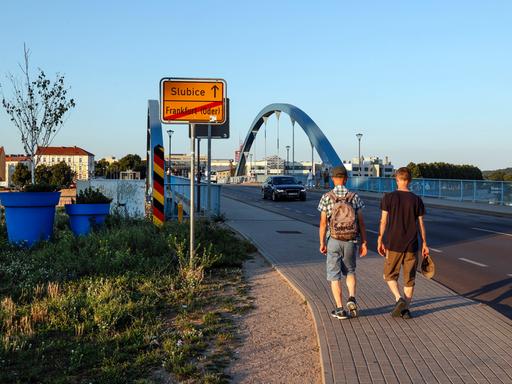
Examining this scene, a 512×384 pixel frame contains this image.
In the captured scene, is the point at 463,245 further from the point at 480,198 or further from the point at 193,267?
the point at 480,198

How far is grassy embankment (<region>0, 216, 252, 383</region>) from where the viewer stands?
449 centimetres

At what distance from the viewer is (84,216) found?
1162 cm

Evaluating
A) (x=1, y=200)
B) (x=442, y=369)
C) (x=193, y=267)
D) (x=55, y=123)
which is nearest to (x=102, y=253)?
(x=193, y=267)

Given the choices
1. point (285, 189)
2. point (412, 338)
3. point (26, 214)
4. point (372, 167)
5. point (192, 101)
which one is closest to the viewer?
point (412, 338)

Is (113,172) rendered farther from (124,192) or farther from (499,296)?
(499,296)

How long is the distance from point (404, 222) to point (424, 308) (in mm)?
1197

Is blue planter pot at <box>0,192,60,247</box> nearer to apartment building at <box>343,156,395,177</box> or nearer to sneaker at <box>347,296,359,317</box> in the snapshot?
sneaker at <box>347,296,359,317</box>

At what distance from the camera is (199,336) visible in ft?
17.4

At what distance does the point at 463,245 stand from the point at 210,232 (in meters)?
6.57

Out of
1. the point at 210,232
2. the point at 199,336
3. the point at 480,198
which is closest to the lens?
the point at 199,336

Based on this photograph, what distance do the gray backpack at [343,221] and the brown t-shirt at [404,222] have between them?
0.46 m

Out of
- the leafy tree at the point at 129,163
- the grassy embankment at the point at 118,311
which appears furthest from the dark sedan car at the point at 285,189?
the leafy tree at the point at 129,163

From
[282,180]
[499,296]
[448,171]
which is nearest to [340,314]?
[499,296]

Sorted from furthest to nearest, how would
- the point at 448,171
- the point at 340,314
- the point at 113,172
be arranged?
the point at 448,171, the point at 113,172, the point at 340,314
